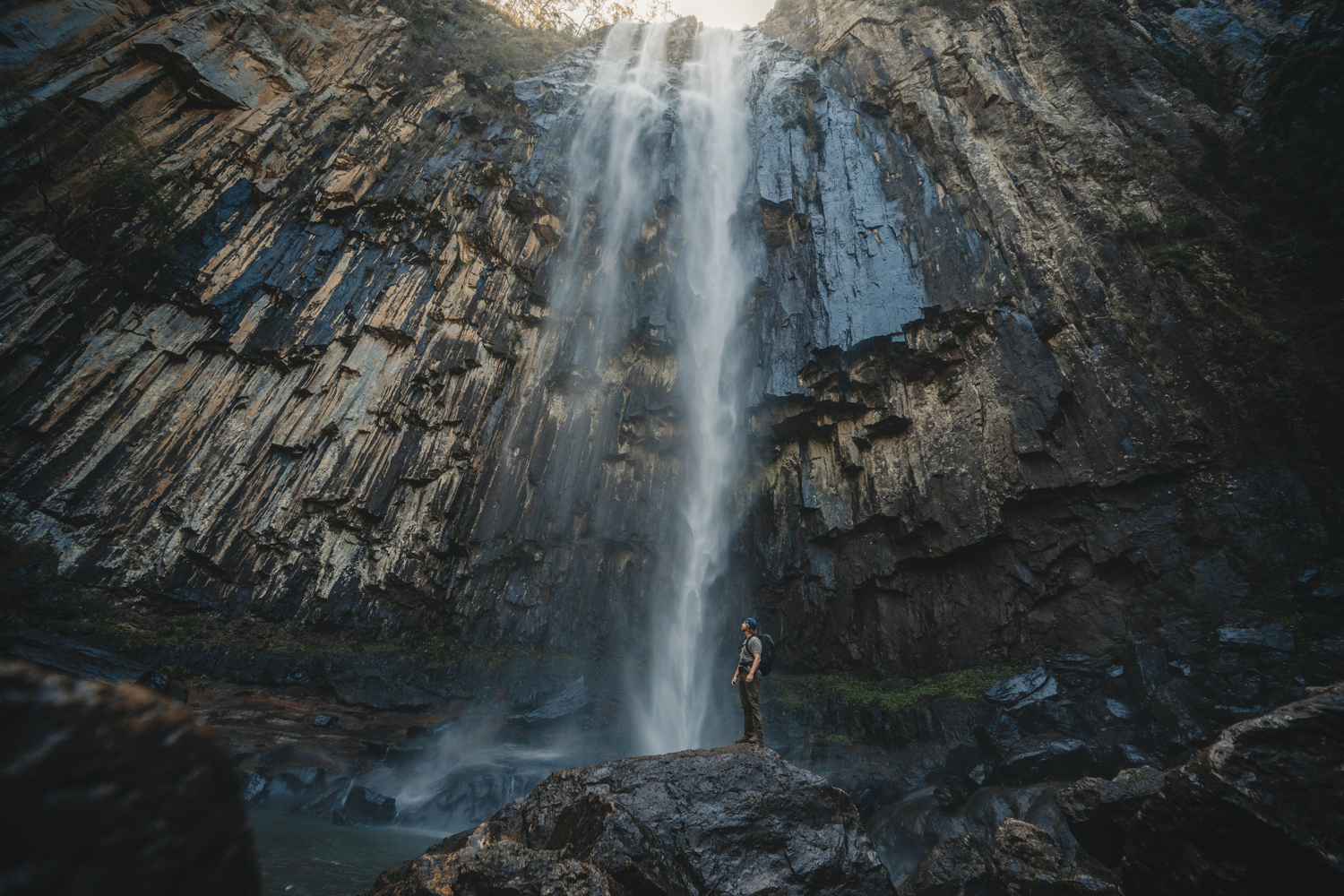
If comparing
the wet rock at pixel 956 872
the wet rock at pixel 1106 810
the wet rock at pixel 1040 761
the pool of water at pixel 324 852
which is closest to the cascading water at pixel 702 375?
the pool of water at pixel 324 852

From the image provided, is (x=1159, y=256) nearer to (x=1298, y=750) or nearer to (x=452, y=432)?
(x=1298, y=750)

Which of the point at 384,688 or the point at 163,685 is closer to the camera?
the point at 163,685

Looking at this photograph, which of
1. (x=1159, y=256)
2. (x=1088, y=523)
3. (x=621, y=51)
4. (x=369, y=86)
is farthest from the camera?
(x=621, y=51)

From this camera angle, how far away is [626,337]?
1734 cm

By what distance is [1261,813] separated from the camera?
264 centimetres

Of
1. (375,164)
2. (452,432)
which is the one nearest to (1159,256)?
(452,432)

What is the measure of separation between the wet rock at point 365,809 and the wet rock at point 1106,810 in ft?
30.9

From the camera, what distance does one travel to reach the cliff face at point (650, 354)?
10.9m

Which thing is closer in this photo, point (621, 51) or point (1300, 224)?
point (1300, 224)

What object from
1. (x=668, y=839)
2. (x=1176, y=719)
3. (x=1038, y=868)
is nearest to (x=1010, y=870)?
(x=1038, y=868)

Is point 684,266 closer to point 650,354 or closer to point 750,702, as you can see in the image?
point 650,354

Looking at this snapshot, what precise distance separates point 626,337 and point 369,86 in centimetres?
1239

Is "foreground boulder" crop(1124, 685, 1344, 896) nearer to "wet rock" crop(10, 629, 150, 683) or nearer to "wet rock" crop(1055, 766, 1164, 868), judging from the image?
"wet rock" crop(1055, 766, 1164, 868)

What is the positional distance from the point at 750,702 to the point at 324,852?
18.5 feet
